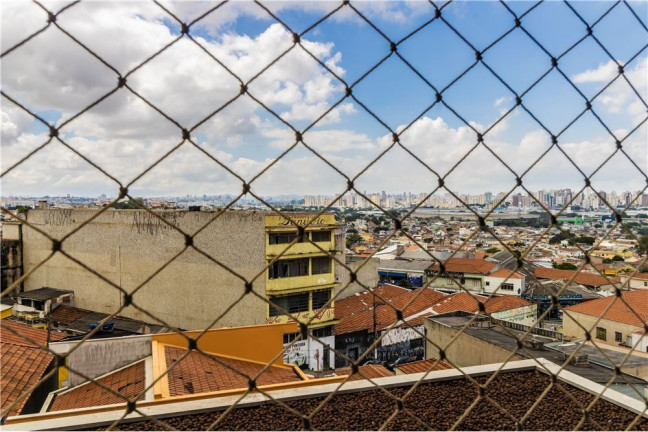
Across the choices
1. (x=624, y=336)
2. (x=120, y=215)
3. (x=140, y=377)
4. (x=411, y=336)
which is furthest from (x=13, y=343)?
(x=624, y=336)

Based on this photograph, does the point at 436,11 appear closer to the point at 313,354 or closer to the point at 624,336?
the point at 313,354

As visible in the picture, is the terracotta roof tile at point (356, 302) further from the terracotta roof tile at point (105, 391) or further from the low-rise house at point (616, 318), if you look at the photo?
the terracotta roof tile at point (105, 391)

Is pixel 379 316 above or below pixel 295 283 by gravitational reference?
below

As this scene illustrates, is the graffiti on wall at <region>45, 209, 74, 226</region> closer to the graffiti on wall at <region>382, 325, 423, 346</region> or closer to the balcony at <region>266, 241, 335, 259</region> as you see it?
the balcony at <region>266, 241, 335, 259</region>

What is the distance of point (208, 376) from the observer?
12.8 feet

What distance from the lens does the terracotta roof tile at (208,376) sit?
3.54m

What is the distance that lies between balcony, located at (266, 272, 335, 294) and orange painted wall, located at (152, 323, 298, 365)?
11.5 ft

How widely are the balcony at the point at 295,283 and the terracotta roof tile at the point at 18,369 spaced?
448cm

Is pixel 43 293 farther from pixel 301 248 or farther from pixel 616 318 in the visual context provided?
pixel 616 318

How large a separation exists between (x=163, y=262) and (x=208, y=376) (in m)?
6.62

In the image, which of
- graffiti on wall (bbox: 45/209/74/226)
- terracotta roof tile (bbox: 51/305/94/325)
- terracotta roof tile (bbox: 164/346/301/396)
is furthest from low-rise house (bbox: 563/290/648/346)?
graffiti on wall (bbox: 45/209/74/226)

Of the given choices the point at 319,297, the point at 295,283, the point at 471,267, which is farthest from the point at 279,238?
the point at 471,267

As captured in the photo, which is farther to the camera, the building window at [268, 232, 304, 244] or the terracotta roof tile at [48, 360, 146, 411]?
the building window at [268, 232, 304, 244]

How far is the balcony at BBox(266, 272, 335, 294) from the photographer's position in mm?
8508
